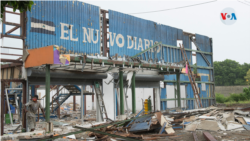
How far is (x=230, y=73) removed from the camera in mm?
64875

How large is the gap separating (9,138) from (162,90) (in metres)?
13.7

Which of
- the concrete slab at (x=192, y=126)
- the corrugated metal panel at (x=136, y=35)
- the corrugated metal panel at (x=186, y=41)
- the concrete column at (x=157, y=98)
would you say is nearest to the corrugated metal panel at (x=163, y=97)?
the concrete column at (x=157, y=98)

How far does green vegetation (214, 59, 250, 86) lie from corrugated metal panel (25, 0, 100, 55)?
5731 cm

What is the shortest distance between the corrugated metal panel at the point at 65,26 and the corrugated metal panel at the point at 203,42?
1238 cm

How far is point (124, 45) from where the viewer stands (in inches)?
712

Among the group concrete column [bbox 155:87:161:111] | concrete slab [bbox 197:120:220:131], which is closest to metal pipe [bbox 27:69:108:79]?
concrete column [bbox 155:87:161:111]

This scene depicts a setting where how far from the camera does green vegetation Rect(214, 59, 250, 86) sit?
64.3 meters

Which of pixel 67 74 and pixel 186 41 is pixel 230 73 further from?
pixel 67 74

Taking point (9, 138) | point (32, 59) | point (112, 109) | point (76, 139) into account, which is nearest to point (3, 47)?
point (32, 59)

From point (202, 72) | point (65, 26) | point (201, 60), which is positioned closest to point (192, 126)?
point (65, 26)

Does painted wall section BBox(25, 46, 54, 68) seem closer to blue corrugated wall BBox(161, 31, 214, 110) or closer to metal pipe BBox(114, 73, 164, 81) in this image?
metal pipe BBox(114, 73, 164, 81)

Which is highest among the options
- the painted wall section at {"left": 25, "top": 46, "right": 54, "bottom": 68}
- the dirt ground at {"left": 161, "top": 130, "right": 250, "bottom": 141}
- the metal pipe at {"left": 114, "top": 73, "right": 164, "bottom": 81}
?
the painted wall section at {"left": 25, "top": 46, "right": 54, "bottom": 68}

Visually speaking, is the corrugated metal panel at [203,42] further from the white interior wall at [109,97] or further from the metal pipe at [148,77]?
the white interior wall at [109,97]

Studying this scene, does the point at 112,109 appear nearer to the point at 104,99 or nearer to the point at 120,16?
the point at 104,99
